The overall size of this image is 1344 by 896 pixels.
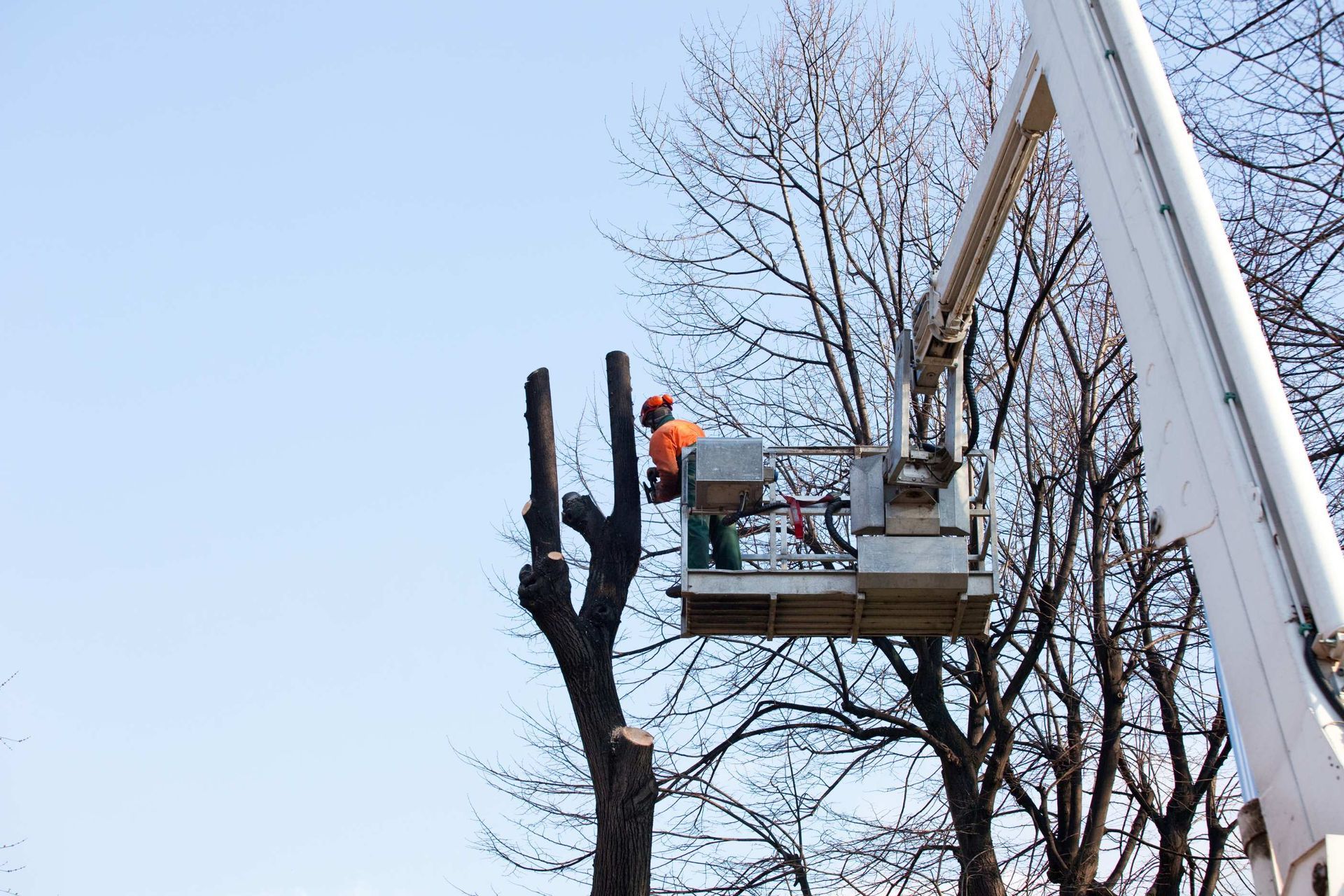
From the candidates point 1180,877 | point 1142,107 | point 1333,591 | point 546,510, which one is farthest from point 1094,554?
point 1333,591

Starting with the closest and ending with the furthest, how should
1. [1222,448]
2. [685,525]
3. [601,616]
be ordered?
[1222,448] < [601,616] < [685,525]

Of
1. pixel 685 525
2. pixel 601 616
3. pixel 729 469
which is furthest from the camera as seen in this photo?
pixel 685 525

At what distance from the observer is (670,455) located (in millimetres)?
9516

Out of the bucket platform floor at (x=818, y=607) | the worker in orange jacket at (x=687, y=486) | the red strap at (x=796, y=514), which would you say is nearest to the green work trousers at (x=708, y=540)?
the worker in orange jacket at (x=687, y=486)

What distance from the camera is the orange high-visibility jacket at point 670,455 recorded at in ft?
31.2

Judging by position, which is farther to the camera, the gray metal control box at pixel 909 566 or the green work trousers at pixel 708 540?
the green work trousers at pixel 708 540

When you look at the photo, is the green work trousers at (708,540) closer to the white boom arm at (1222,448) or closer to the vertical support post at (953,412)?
the vertical support post at (953,412)

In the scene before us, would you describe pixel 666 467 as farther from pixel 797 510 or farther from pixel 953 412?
pixel 953 412

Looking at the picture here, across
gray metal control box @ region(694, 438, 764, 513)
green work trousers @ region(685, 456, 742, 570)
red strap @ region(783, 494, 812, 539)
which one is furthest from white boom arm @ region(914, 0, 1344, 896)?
green work trousers @ region(685, 456, 742, 570)

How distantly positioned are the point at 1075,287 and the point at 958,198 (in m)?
1.55

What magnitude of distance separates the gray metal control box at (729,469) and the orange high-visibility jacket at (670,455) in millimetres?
441

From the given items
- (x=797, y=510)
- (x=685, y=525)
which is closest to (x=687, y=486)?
(x=685, y=525)

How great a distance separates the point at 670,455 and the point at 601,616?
4.22 ft

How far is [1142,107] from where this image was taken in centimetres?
492
